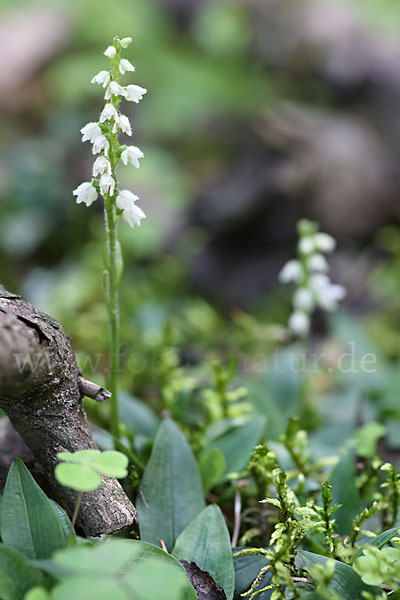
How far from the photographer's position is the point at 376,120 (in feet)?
16.4

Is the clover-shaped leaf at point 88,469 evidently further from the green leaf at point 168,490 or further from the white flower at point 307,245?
the white flower at point 307,245

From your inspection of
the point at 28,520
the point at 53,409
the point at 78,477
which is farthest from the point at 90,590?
the point at 53,409

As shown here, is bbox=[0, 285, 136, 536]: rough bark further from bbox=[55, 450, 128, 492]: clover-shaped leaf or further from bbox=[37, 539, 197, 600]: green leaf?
bbox=[37, 539, 197, 600]: green leaf

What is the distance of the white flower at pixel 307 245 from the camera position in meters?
2.46

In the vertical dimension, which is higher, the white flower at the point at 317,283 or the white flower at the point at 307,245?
the white flower at the point at 307,245

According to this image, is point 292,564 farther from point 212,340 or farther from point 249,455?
point 212,340

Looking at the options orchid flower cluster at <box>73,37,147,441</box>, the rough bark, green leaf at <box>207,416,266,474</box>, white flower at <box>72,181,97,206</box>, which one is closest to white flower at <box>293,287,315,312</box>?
green leaf at <box>207,416,266,474</box>

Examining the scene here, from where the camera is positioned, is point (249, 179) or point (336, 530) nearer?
point (336, 530)

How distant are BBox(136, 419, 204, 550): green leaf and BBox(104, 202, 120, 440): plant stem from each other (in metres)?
0.20

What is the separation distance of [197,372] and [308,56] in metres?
4.38

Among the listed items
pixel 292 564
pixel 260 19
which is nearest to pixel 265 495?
pixel 292 564

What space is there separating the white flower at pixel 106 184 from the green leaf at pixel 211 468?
2.84 feet

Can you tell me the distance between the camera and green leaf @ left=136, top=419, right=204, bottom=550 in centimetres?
156

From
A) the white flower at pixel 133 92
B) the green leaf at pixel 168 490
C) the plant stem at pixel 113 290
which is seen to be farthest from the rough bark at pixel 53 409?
the white flower at pixel 133 92
